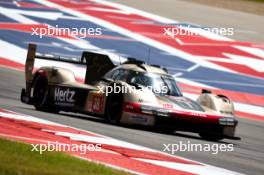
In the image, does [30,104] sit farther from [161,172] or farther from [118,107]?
[161,172]

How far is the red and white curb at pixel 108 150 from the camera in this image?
1074 centimetres

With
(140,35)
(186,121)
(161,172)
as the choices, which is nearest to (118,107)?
(186,121)

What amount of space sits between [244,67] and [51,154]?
18295 mm

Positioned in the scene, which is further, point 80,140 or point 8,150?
point 80,140

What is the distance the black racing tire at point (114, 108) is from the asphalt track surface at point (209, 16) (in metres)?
15.9

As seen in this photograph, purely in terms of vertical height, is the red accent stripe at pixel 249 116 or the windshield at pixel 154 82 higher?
the windshield at pixel 154 82

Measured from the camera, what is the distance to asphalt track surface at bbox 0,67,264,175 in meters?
12.5

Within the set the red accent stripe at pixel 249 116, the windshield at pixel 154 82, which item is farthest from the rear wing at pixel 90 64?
the red accent stripe at pixel 249 116

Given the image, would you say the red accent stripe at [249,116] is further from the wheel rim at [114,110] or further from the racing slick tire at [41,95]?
the wheel rim at [114,110]

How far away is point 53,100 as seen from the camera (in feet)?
57.3

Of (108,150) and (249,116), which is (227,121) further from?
(249,116)

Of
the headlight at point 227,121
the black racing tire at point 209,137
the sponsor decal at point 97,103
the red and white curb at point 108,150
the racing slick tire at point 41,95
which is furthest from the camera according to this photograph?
the racing slick tire at point 41,95

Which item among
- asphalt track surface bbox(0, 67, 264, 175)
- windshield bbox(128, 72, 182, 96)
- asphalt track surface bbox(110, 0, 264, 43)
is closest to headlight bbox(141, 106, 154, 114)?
asphalt track surface bbox(0, 67, 264, 175)

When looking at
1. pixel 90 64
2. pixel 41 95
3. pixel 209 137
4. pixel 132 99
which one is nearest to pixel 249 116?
pixel 90 64
